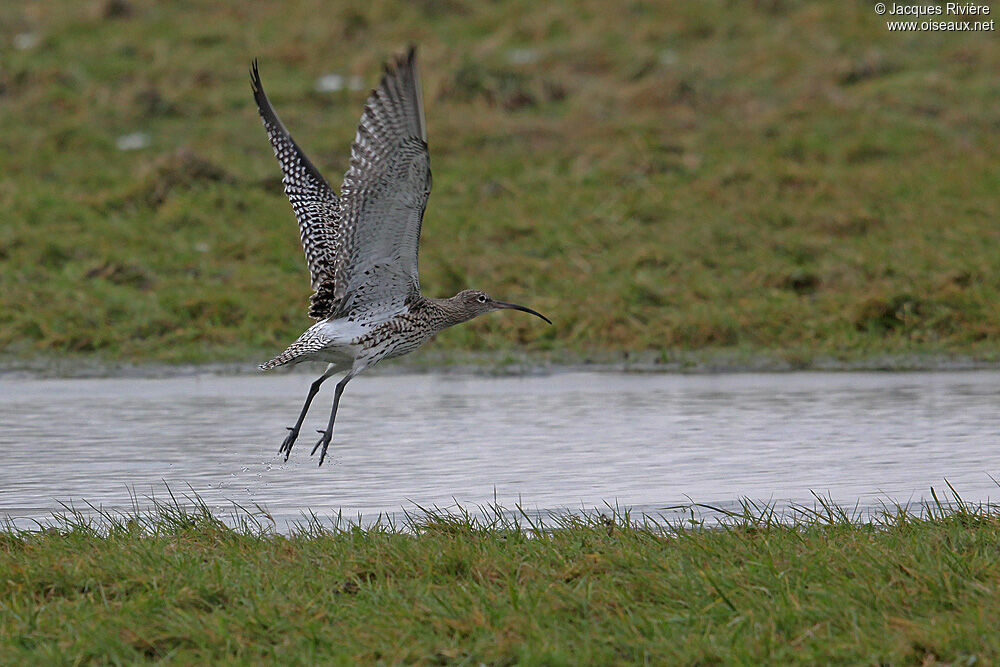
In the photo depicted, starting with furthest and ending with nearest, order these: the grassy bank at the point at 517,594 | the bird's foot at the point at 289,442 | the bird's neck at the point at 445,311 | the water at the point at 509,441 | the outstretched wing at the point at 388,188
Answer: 1. the bird's neck at the point at 445,311
2. the bird's foot at the point at 289,442
3. the outstretched wing at the point at 388,188
4. the water at the point at 509,441
5. the grassy bank at the point at 517,594

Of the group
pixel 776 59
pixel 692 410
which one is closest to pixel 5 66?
pixel 776 59

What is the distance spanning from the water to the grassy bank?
3.21ft

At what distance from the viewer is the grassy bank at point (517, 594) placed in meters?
4.42

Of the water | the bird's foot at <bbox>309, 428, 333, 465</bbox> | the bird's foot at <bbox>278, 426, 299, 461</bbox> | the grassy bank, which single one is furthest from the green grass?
the grassy bank

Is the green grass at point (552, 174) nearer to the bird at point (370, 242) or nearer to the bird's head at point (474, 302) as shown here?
the bird's head at point (474, 302)

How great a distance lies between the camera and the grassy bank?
4418mm

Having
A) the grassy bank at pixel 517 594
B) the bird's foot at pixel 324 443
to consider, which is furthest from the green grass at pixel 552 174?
the grassy bank at pixel 517 594

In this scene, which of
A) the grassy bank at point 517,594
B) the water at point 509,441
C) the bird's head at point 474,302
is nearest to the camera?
the grassy bank at point 517,594

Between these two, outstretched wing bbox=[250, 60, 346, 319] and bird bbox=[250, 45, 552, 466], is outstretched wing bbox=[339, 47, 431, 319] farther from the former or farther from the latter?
outstretched wing bbox=[250, 60, 346, 319]

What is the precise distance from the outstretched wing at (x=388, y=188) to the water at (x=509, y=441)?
3.01 feet

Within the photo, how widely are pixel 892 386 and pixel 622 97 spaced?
29.3 feet

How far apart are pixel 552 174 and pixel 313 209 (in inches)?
272

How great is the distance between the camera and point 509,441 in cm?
846

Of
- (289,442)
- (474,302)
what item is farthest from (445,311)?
(289,442)
